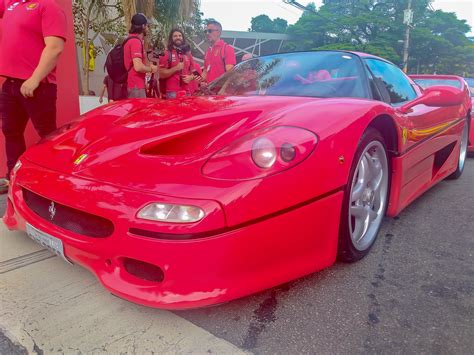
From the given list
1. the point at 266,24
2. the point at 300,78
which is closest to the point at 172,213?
the point at 300,78

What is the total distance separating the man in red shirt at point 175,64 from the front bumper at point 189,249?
3426mm

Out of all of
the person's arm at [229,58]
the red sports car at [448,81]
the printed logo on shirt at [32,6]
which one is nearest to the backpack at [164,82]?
the person's arm at [229,58]

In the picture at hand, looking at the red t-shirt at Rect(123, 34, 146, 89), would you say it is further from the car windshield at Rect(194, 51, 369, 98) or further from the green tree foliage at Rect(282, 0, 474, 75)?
the green tree foliage at Rect(282, 0, 474, 75)

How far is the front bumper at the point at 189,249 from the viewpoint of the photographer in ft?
4.34

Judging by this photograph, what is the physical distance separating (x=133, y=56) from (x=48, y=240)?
8.84 ft

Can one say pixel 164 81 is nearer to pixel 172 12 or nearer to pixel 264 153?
pixel 264 153

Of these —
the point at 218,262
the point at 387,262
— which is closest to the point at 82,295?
the point at 218,262

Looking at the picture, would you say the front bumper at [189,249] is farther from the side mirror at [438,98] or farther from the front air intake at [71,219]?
the side mirror at [438,98]

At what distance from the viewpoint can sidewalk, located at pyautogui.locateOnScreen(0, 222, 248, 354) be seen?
1344 millimetres

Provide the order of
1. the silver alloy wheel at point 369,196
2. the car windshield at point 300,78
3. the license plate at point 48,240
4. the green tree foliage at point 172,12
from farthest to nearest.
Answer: the green tree foliage at point 172,12
the car windshield at point 300,78
the silver alloy wheel at point 369,196
the license plate at point 48,240

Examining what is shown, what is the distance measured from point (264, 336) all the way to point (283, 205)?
1.57ft

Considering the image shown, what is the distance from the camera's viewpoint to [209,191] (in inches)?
53.1

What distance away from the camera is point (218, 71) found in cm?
526

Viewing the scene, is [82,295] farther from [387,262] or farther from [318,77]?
[318,77]
